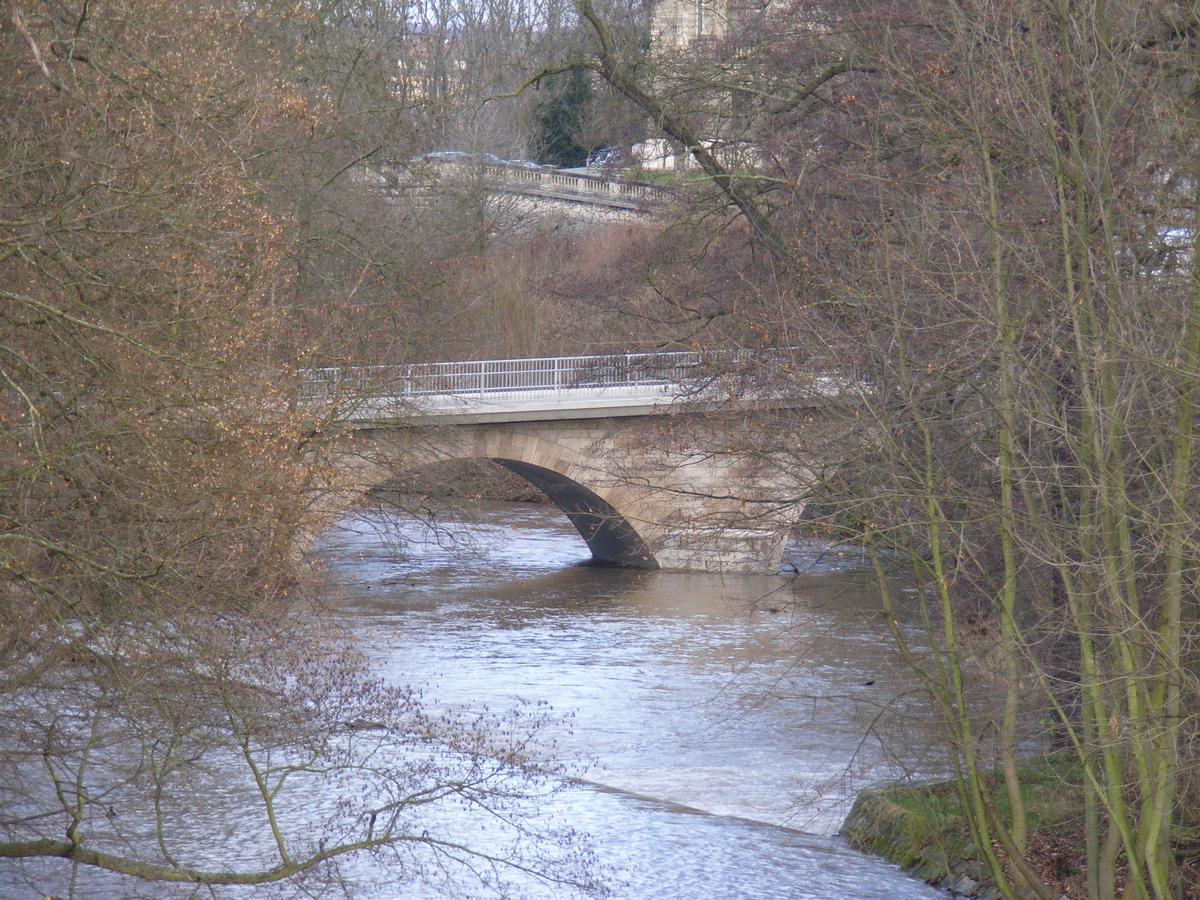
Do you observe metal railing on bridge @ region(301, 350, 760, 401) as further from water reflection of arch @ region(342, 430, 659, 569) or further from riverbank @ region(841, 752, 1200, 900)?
riverbank @ region(841, 752, 1200, 900)

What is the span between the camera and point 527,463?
77.8 feet

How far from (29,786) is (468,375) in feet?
43.0

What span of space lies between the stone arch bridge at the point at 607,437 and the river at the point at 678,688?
71 cm

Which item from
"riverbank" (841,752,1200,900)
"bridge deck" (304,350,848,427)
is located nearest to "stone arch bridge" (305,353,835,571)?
"bridge deck" (304,350,848,427)

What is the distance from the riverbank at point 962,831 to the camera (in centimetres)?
909

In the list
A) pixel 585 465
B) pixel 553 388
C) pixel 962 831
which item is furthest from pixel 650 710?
pixel 553 388

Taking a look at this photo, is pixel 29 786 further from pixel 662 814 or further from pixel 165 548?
pixel 662 814

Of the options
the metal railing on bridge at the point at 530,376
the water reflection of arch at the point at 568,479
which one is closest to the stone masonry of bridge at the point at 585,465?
the water reflection of arch at the point at 568,479

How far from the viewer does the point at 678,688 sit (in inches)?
634

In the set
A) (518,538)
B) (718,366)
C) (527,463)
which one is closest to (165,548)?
(718,366)

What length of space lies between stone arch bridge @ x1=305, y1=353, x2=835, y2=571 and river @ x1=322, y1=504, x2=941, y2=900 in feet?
2.35

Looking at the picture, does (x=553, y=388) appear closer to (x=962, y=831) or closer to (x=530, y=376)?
(x=530, y=376)

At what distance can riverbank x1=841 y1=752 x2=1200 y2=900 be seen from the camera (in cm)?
909

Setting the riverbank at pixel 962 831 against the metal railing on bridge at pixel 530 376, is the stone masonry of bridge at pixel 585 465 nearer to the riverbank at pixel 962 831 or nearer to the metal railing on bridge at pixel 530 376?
the metal railing on bridge at pixel 530 376
